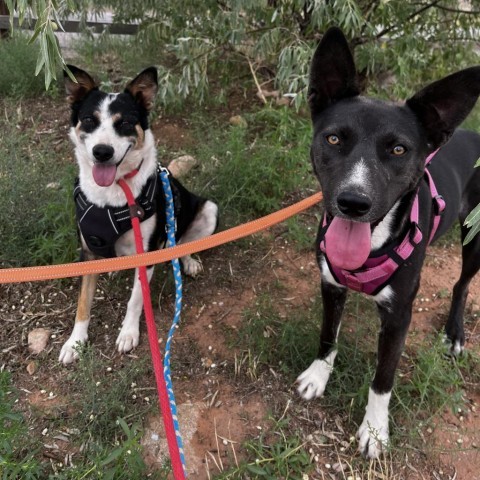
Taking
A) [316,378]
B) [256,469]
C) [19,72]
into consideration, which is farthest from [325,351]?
[19,72]

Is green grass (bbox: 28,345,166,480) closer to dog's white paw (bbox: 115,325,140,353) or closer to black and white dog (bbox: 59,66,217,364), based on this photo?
dog's white paw (bbox: 115,325,140,353)

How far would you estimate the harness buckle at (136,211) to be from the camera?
266 centimetres

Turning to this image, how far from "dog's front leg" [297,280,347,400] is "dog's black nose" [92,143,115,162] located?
1455 millimetres

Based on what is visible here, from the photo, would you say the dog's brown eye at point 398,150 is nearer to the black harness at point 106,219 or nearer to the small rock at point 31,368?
the black harness at point 106,219

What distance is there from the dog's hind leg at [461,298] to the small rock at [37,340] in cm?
260

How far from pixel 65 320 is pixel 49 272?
1.56 m

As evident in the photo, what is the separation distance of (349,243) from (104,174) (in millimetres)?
1591

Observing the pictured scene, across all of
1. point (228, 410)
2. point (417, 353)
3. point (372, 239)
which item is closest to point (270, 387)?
point (228, 410)

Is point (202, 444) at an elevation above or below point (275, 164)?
below

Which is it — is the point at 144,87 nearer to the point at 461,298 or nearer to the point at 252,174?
the point at 252,174

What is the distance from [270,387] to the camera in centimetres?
266

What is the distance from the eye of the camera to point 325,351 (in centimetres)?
265

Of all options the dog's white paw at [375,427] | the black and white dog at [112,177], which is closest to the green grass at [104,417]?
the black and white dog at [112,177]

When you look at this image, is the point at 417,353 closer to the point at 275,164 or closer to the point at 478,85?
the point at 478,85
